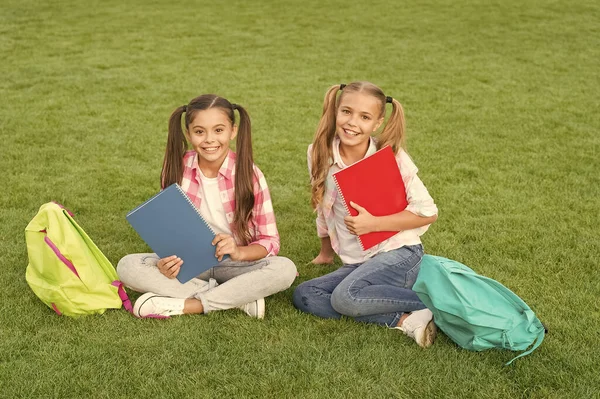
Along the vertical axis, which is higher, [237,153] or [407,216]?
[237,153]

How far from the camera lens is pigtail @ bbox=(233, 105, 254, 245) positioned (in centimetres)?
325

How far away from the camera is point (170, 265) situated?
10.3 feet

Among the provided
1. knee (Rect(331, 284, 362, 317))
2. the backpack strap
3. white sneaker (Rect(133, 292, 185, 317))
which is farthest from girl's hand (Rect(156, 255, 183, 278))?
knee (Rect(331, 284, 362, 317))

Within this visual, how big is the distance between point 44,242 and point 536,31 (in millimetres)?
9705

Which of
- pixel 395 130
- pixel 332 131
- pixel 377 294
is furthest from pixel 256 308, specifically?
pixel 395 130

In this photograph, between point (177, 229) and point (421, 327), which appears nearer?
point (421, 327)

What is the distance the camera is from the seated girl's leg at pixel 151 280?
3256 millimetres

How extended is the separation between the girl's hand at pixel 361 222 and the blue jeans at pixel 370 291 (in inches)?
6.4

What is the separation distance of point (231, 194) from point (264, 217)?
18 centimetres

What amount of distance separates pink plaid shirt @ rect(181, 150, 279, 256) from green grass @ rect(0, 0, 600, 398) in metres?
0.40

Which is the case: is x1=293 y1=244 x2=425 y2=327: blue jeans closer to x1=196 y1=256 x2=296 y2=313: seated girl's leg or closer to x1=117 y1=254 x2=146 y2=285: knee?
x1=196 y1=256 x2=296 y2=313: seated girl's leg

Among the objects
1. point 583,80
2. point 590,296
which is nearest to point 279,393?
point 590,296

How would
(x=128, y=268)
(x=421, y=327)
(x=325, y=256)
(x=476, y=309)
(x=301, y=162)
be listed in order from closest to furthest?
(x=476, y=309) < (x=421, y=327) < (x=128, y=268) < (x=325, y=256) < (x=301, y=162)

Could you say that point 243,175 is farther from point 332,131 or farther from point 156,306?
point 156,306
